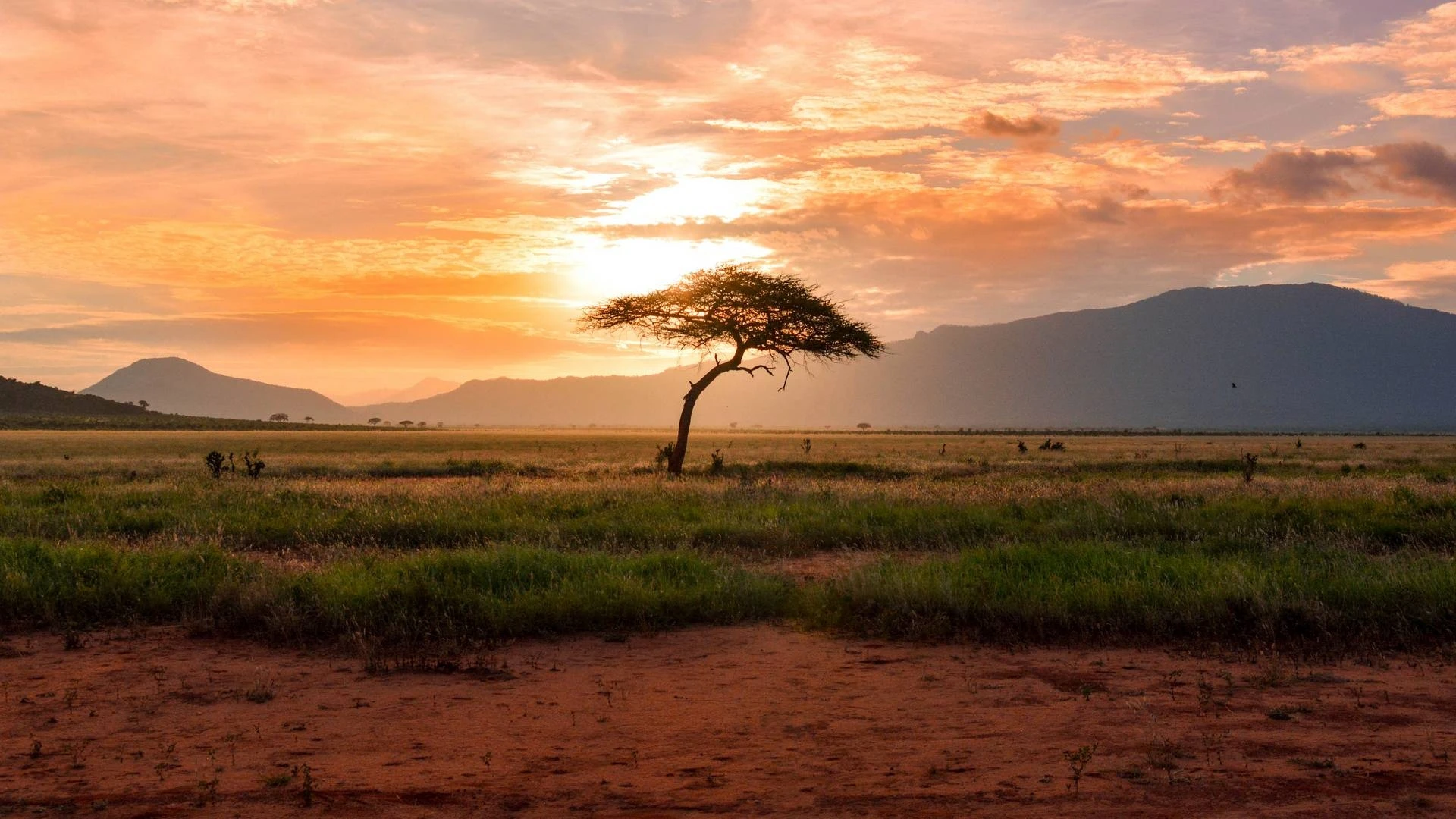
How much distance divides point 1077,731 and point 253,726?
255 inches

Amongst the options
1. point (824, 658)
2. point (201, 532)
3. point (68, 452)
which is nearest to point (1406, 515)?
point (824, 658)

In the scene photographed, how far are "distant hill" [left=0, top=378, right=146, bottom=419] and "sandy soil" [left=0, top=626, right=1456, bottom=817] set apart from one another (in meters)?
168

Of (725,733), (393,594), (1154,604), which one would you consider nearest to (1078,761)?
(725,733)

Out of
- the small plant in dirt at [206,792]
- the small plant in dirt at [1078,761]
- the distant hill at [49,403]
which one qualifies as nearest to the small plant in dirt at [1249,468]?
the small plant in dirt at [1078,761]

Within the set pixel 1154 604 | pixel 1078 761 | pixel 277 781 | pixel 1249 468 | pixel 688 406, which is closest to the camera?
pixel 277 781

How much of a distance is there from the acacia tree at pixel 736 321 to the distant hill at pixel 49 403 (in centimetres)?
14636

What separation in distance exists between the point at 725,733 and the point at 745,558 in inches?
347

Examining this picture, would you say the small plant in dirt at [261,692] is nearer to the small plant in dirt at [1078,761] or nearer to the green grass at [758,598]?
the green grass at [758,598]

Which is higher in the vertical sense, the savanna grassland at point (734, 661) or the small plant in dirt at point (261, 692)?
the savanna grassland at point (734, 661)

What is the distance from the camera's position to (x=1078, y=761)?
6.75 metres

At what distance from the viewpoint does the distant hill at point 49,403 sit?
154m

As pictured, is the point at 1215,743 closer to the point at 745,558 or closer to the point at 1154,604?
the point at 1154,604

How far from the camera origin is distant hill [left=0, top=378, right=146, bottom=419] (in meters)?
154

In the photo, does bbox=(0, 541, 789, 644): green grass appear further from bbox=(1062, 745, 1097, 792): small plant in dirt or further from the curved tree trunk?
the curved tree trunk
